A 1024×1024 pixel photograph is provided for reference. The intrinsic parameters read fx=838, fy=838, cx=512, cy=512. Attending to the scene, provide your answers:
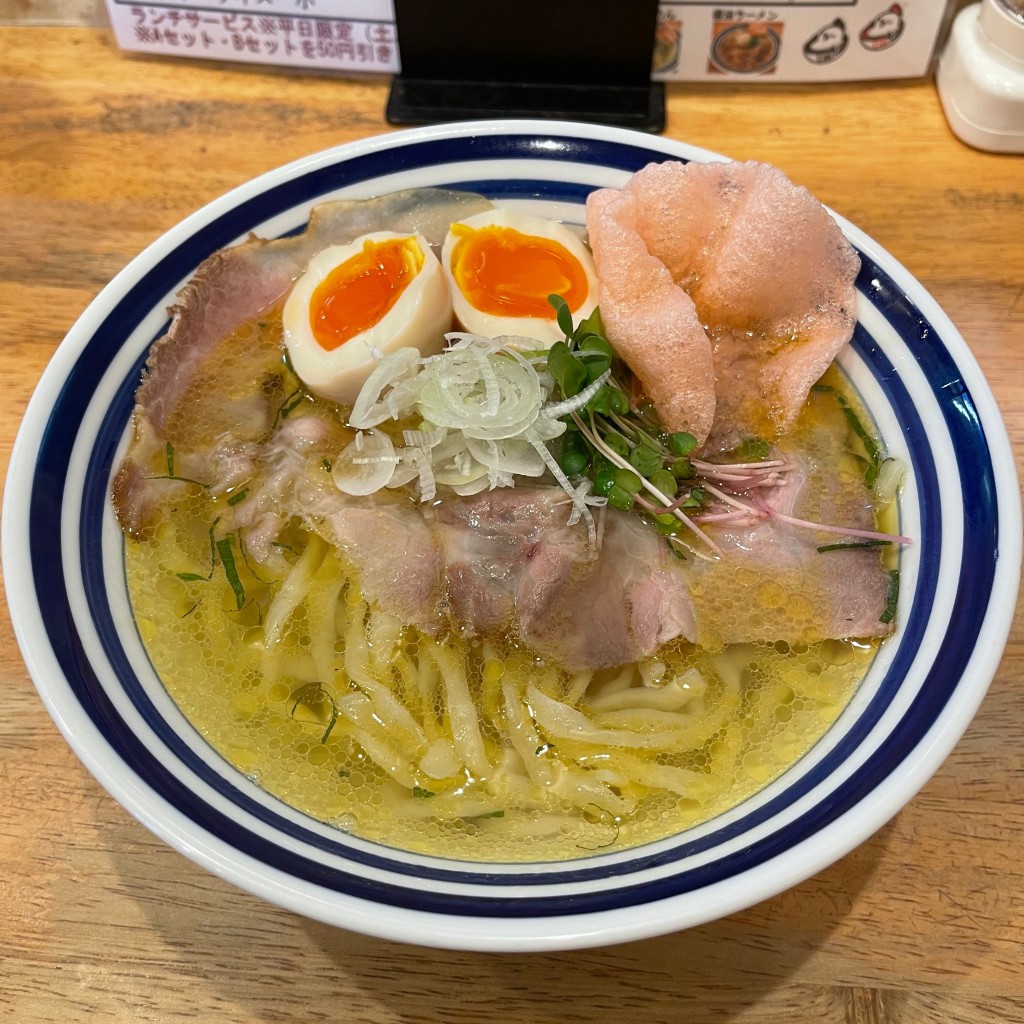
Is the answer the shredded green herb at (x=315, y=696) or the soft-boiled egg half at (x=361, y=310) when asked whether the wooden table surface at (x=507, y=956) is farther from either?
the soft-boiled egg half at (x=361, y=310)

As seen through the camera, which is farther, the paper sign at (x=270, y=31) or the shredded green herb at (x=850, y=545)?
the paper sign at (x=270, y=31)

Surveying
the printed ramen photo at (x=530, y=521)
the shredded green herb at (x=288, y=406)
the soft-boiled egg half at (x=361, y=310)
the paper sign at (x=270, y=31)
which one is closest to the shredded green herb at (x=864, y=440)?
the printed ramen photo at (x=530, y=521)

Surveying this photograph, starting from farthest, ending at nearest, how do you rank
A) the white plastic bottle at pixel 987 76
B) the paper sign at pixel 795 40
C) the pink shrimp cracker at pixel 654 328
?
the paper sign at pixel 795 40
the white plastic bottle at pixel 987 76
the pink shrimp cracker at pixel 654 328

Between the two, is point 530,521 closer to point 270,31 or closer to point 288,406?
point 288,406

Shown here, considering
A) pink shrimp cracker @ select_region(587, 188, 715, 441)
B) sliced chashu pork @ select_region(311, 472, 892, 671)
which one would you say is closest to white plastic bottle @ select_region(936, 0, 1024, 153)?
pink shrimp cracker @ select_region(587, 188, 715, 441)

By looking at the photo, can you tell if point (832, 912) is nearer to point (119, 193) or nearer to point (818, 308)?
point (818, 308)

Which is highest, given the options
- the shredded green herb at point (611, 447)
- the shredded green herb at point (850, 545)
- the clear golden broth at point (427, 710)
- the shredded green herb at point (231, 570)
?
the shredded green herb at point (611, 447)
